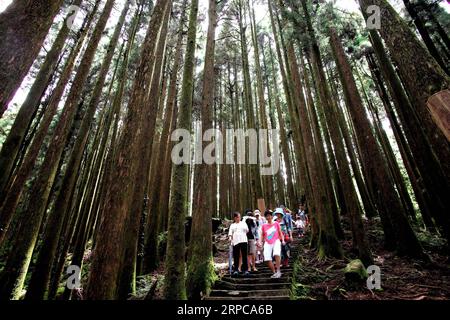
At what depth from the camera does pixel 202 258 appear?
614 cm

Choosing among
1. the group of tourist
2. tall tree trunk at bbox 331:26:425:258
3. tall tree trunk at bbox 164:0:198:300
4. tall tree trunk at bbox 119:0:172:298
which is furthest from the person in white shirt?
tall tree trunk at bbox 331:26:425:258

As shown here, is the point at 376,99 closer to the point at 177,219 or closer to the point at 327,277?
the point at 327,277

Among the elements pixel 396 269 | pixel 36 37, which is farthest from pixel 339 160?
pixel 36 37

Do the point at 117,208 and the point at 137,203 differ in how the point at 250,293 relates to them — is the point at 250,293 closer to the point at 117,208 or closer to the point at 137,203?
the point at 137,203

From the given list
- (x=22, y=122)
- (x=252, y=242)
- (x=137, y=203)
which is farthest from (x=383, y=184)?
(x=22, y=122)

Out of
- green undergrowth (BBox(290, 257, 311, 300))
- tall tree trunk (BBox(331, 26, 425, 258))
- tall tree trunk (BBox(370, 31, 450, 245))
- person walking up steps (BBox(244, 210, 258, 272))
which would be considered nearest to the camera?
green undergrowth (BBox(290, 257, 311, 300))

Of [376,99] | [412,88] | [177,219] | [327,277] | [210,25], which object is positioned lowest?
[327,277]

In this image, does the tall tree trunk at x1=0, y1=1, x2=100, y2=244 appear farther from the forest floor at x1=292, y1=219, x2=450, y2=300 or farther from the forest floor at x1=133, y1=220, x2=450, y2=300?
the forest floor at x1=292, y1=219, x2=450, y2=300

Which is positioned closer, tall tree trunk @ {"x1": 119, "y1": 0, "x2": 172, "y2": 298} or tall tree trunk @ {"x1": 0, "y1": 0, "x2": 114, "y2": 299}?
tall tree trunk @ {"x1": 119, "y1": 0, "x2": 172, "y2": 298}

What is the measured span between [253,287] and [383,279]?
309 cm

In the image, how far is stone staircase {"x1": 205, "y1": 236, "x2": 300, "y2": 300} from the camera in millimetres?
5344

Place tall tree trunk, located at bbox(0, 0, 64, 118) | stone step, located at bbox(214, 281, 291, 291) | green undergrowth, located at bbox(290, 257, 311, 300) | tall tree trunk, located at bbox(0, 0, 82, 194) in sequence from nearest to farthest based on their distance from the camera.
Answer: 1. tall tree trunk, located at bbox(0, 0, 64, 118)
2. green undergrowth, located at bbox(290, 257, 311, 300)
3. tall tree trunk, located at bbox(0, 0, 82, 194)
4. stone step, located at bbox(214, 281, 291, 291)

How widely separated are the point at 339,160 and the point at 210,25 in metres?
6.27

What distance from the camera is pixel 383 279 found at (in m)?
5.70
